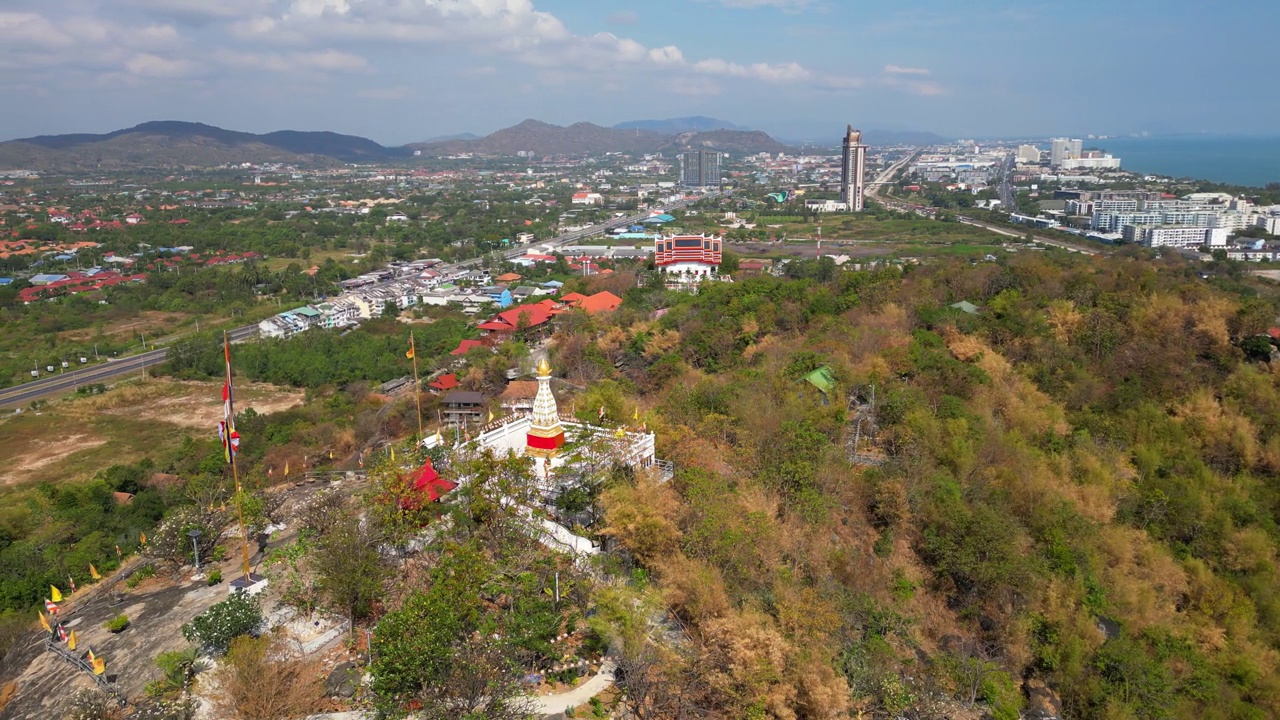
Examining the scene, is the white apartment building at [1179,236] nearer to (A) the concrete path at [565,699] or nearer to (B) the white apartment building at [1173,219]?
(B) the white apartment building at [1173,219]

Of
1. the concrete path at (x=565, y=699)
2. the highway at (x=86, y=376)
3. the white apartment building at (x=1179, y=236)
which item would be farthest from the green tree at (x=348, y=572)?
the white apartment building at (x=1179, y=236)

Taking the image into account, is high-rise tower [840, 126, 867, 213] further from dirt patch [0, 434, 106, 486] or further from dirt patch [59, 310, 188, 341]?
dirt patch [0, 434, 106, 486]

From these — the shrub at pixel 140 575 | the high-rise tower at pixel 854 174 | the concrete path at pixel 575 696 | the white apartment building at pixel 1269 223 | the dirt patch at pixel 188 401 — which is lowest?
the dirt patch at pixel 188 401

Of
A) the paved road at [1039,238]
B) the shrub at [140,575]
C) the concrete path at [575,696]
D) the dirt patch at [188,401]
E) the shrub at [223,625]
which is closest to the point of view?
the concrete path at [575,696]

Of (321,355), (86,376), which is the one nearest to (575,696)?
(321,355)

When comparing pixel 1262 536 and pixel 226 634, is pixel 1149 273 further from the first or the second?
pixel 226 634

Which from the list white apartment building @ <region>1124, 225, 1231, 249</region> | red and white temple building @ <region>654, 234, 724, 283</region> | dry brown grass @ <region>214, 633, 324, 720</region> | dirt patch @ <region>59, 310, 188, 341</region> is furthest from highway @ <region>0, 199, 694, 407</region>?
white apartment building @ <region>1124, 225, 1231, 249</region>

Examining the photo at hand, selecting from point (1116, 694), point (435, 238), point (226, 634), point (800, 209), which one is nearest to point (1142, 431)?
point (1116, 694)

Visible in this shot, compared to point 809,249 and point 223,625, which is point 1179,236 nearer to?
point 809,249
